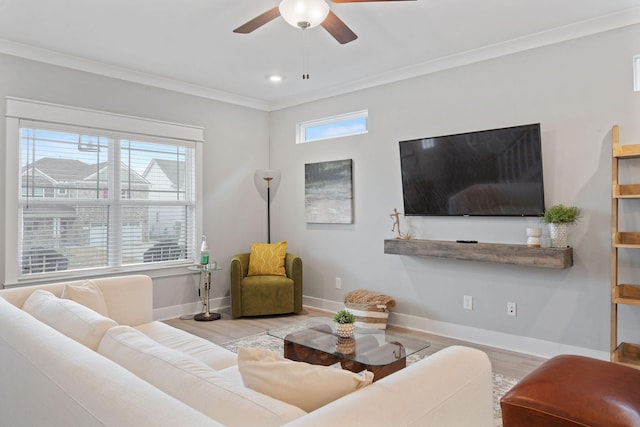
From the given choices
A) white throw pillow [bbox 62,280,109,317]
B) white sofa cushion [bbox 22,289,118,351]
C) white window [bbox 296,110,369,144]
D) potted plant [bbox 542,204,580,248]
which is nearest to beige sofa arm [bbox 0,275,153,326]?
white throw pillow [bbox 62,280,109,317]

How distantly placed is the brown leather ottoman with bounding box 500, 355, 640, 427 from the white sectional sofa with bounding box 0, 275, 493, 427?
543 millimetres

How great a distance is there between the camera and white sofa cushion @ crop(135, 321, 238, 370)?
2223 millimetres

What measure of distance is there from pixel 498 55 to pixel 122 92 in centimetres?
367

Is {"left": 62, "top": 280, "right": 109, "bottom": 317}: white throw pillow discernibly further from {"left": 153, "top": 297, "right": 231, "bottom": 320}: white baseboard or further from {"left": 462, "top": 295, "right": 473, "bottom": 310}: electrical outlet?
{"left": 462, "top": 295, "right": 473, "bottom": 310}: electrical outlet

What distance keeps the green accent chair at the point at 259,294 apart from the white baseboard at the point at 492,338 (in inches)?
45.6

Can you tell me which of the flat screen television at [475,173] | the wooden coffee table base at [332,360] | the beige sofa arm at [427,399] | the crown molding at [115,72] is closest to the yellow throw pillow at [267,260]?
the flat screen television at [475,173]

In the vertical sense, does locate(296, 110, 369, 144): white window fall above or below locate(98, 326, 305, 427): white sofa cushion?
above

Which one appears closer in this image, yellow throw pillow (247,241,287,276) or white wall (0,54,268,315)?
white wall (0,54,268,315)

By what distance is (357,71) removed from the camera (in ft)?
14.4

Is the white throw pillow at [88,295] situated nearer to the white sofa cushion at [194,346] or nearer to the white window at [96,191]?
the white sofa cushion at [194,346]

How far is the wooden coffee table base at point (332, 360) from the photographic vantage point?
2.26 m

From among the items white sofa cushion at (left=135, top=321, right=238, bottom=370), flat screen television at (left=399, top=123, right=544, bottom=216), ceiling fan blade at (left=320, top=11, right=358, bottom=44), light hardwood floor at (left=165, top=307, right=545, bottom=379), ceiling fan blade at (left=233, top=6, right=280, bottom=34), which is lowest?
light hardwood floor at (left=165, top=307, right=545, bottom=379)

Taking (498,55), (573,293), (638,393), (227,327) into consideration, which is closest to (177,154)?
(227,327)

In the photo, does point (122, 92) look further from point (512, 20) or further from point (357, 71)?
point (512, 20)
